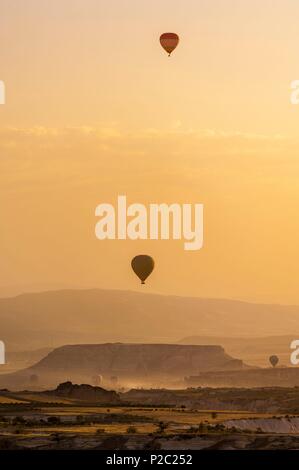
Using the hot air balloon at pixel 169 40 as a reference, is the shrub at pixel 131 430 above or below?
below

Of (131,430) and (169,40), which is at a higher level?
(169,40)

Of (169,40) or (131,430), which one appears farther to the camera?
(169,40)

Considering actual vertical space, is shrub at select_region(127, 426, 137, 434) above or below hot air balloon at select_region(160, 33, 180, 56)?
→ below

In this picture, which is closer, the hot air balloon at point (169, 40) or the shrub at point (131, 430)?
the shrub at point (131, 430)

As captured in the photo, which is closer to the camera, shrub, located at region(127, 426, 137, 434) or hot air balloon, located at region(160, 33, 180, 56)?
shrub, located at region(127, 426, 137, 434)
